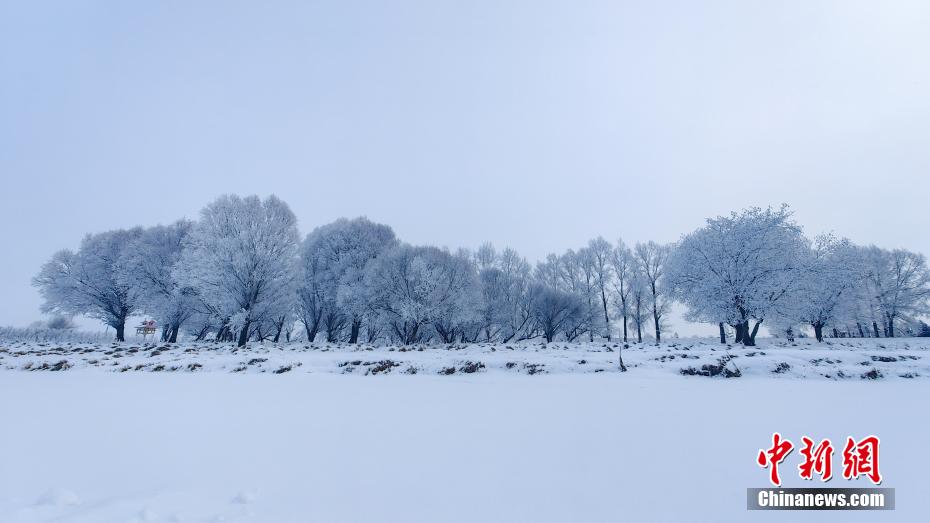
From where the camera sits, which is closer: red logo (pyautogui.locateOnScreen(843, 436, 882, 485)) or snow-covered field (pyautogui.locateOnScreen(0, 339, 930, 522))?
snow-covered field (pyautogui.locateOnScreen(0, 339, 930, 522))

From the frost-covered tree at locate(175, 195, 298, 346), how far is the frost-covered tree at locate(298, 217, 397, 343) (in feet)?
21.3

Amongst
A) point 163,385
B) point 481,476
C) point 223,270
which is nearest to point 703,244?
point 481,476

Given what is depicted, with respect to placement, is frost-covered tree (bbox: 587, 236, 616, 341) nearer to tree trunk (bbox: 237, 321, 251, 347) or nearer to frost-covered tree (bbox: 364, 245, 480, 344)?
frost-covered tree (bbox: 364, 245, 480, 344)

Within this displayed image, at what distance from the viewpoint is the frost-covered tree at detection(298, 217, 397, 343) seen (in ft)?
116

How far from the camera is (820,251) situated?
40.1 meters

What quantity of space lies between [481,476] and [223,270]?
2886cm

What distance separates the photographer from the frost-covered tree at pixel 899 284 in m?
40.8

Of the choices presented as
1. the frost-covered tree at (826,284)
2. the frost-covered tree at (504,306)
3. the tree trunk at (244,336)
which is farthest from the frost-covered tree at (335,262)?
the frost-covered tree at (826,284)

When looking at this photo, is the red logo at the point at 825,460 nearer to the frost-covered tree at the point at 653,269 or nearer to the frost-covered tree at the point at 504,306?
the frost-covered tree at the point at 504,306

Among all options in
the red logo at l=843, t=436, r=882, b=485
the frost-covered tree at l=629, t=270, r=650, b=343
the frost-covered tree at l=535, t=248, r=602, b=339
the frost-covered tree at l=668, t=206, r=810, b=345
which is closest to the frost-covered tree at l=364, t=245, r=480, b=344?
the frost-covered tree at l=535, t=248, r=602, b=339

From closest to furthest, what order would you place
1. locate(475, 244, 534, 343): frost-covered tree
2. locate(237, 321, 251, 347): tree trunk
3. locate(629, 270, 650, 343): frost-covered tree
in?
locate(237, 321, 251, 347): tree trunk → locate(475, 244, 534, 343): frost-covered tree → locate(629, 270, 650, 343): frost-covered tree

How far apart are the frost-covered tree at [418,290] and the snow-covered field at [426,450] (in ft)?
77.1

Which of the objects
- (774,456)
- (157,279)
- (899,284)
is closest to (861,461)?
(774,456)

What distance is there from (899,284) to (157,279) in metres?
80.0
